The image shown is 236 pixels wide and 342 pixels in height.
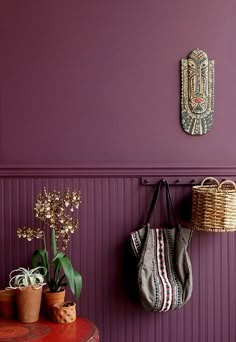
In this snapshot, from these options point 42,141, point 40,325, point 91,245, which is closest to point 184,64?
point 42,141

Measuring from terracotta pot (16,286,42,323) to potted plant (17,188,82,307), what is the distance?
0.36 ft

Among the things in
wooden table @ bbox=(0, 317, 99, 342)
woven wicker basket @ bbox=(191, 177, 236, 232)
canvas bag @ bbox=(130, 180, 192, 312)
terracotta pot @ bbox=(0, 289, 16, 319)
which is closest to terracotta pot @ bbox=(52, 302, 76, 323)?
wooden table @ bbox=(0, 317, 99, 342)

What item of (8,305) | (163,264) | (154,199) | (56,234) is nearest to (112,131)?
(154,199)

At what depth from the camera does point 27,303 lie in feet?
7.88

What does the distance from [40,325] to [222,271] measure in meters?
1.12

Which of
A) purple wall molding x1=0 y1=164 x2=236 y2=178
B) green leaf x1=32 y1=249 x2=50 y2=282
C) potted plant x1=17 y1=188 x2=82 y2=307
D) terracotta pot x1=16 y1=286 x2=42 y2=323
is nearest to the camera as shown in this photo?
terracotta pot x1=16 y1=286 x2=42 y2=323

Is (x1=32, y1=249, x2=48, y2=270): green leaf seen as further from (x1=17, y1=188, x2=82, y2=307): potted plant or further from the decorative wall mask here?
the decorative wall mask

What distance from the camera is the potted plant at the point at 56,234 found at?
8.23 ft

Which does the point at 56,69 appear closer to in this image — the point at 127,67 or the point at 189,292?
the point at 127,67

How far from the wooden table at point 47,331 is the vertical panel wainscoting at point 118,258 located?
0.42m

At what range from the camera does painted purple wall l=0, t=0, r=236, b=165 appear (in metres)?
2.81

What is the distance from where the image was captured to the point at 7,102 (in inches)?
110

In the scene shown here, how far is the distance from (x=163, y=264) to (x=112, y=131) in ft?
2.58

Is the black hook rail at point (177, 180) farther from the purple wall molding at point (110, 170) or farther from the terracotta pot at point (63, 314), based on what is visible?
the terracotta pot at point (63, 314)
